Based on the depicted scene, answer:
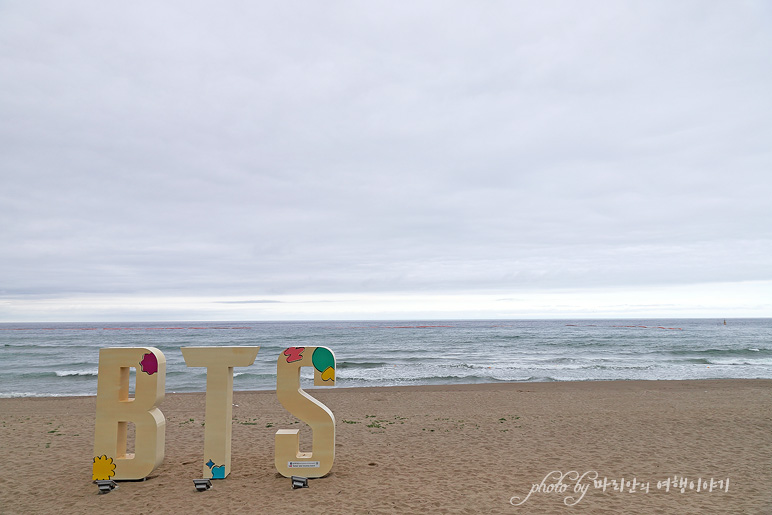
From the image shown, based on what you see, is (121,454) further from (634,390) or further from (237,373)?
(237,373)

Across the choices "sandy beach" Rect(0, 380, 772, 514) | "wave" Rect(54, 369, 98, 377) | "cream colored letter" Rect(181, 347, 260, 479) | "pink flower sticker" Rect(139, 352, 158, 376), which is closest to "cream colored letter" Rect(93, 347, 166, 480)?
"pink flower sticker" Rect(139, 352, 158, 376)

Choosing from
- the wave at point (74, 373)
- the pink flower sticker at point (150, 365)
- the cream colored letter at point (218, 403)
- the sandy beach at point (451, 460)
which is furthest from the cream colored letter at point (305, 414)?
the wave at point (74, 373)

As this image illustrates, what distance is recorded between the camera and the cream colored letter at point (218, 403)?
710 cm

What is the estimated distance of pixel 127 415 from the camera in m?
7.11

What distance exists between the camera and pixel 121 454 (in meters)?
7.18

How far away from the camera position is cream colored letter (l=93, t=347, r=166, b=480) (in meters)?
7.02

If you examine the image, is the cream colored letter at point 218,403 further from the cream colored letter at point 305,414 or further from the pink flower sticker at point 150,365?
the cream colored letter at point 305,414

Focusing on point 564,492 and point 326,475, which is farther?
point 326,475

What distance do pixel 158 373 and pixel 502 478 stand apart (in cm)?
A: 531

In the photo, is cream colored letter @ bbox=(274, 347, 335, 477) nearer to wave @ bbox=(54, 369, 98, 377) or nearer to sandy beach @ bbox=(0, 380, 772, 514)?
sandy beach @ bbox=(0, 380, 772, 514)

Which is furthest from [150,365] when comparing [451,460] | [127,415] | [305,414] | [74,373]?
[74,373]

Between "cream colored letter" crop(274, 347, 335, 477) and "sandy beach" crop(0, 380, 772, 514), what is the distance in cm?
29

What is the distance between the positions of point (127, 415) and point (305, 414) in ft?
8.48

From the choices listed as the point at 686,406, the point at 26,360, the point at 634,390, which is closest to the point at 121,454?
the point at 686,406
